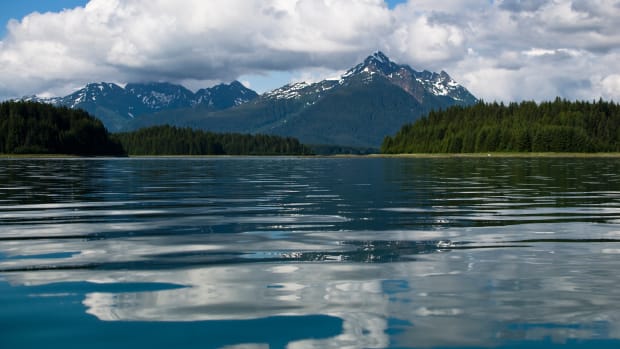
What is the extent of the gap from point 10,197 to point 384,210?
2227 cm

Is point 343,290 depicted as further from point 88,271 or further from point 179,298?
point 88,271

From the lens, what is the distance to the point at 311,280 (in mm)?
13352

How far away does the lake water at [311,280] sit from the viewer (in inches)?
378

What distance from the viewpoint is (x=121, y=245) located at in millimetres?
18594

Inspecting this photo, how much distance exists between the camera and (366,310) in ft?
35.5

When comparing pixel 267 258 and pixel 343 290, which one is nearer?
pixel 343 290

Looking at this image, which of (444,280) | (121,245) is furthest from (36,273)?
(444,280)

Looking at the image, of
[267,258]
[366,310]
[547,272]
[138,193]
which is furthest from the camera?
[138,193]

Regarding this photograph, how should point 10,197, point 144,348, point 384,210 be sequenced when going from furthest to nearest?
1. point 10,197
2. point 384,210
3. point 144,348

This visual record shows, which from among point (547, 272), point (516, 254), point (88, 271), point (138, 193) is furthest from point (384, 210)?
point (138, 193)

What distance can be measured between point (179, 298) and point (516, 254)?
910 cm

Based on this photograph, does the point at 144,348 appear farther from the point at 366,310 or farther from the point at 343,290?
the point at 343,290

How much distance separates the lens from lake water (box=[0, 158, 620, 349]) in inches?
378

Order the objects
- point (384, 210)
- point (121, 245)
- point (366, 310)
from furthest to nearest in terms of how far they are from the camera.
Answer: point (384, 210), point (121, 245), point (366, 310)
